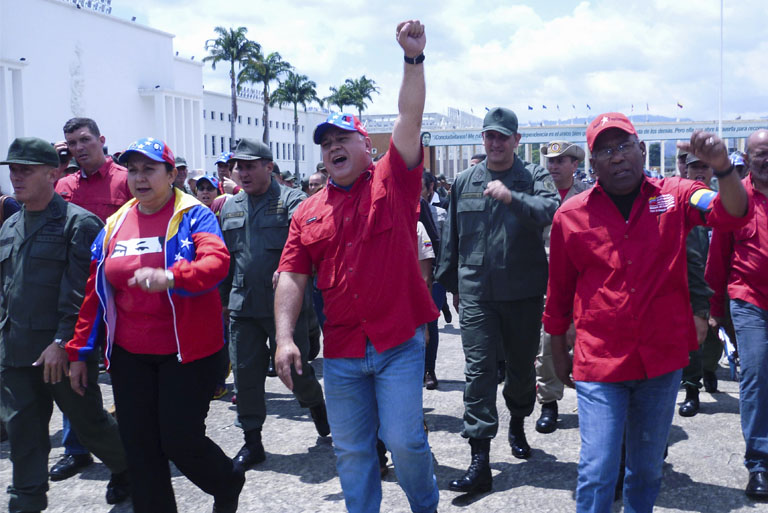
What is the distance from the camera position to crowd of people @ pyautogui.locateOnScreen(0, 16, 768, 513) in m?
3.52

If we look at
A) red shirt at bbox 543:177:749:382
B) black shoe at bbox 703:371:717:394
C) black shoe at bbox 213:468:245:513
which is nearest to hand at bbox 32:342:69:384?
black shoe at bbox 213:468:245:513

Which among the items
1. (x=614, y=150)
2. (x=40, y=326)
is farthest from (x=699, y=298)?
(x=40, y=326)

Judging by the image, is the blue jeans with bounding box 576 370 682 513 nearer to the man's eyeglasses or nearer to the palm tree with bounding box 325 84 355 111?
the man's eyeglasses

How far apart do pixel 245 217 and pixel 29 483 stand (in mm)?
2386

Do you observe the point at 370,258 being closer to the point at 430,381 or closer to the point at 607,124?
the point at 607,124

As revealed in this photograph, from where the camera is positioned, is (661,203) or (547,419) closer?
(661,203)

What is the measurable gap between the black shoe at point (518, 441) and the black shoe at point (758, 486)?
148 cm

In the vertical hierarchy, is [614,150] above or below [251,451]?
above

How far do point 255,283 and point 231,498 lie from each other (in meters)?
1.86

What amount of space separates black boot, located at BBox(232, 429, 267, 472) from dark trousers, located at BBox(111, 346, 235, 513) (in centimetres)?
146

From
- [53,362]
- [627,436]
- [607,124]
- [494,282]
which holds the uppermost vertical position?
[607,124]

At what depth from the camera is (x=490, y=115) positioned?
17.5 ft

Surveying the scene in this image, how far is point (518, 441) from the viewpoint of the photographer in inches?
220

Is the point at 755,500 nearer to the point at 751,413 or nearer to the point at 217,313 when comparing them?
the point at 751,413
